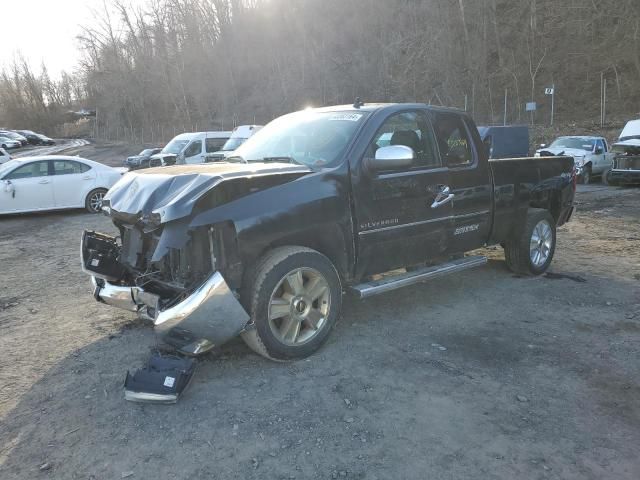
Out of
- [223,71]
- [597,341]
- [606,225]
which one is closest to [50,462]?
[597,341]

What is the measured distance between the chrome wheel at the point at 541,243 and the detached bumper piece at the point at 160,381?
441 cm

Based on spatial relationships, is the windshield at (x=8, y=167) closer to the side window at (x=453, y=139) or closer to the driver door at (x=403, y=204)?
the driver door at (x=403, y=204)

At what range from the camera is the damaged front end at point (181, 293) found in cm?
360

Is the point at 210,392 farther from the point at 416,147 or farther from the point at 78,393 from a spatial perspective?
the point at 416,147

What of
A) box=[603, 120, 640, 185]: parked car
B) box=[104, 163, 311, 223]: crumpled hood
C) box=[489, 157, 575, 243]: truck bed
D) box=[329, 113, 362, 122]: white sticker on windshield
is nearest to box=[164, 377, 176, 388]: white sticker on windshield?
box=[104, 163, 311, 223]: crumpled hood

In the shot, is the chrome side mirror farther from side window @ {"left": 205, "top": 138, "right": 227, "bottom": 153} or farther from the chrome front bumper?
side window @ {"left": 205, "top": 138, "right": 227, "bottom": 153}

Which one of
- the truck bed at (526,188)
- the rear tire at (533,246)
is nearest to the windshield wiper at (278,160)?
the truck bed at (526,188)

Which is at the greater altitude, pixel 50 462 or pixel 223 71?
pixel 223 71

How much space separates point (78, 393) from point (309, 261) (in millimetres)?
1927

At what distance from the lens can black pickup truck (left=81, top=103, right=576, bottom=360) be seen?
3.72m

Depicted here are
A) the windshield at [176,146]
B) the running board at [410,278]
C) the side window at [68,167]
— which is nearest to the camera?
the running board at [410,278]

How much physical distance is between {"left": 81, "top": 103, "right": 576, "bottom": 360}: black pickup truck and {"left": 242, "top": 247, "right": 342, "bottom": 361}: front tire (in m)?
0.01

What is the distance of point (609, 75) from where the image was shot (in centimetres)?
3009

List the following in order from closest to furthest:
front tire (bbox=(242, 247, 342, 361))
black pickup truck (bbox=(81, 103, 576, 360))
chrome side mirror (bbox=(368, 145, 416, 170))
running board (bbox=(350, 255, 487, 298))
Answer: black pickup truck (bbox=(81, 103, 576, 360)), front tire (bbox=(242, 247, 342, 361)), chrome side mirror (bbox=(368, 145, 416, 170)), running board (bbox=(350, 255, 487, 298))
